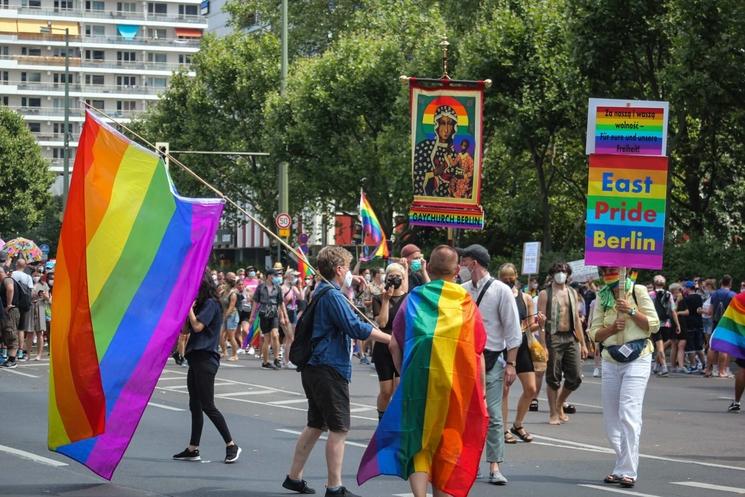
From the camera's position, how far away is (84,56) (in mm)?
123375

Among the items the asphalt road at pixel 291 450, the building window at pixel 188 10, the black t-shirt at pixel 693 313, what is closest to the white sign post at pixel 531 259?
the black t-shirt at pixel 693 313

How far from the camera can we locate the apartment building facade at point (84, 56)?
11969cm

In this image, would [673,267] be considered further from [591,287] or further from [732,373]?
[732,373]

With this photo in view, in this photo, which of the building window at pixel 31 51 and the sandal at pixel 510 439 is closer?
the sandal at pixel 510 439

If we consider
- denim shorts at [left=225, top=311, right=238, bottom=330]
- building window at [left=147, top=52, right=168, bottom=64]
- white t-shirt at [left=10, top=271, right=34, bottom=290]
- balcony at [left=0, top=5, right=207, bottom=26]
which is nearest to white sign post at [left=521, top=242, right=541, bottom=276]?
denim shorts at [left=225, top=311, right=238, bottom=330]

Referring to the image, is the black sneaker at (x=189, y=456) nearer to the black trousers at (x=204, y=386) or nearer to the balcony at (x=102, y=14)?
the black trousers at (x=204, y=386)

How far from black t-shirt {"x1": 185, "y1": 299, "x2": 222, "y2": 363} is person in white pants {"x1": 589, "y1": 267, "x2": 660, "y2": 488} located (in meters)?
2.93

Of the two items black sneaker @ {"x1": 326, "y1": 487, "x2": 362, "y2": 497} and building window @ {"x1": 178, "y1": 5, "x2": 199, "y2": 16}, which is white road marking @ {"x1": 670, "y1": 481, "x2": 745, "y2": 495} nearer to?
black sneaker @ {"x1": 326, "y1": 487, "x2": 362, "y2": 497}

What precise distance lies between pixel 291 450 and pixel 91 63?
113844mm

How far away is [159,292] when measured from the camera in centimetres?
960

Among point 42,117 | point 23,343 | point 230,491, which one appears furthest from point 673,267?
point 42,117

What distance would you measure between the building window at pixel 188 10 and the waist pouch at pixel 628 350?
12200cm

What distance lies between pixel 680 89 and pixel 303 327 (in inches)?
771

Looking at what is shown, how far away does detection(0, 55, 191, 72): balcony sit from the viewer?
11969 centimetres
